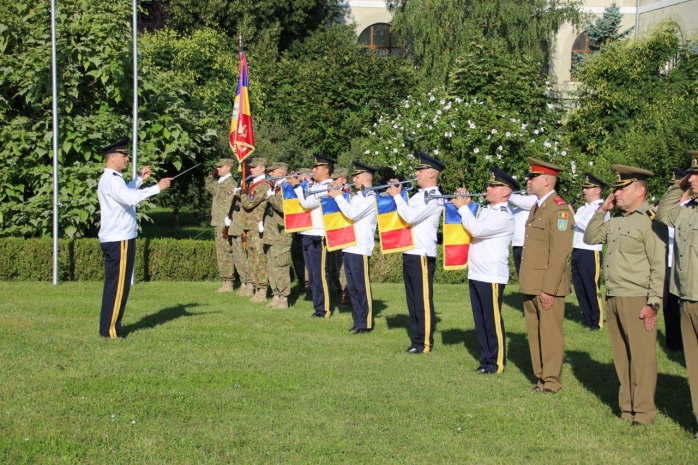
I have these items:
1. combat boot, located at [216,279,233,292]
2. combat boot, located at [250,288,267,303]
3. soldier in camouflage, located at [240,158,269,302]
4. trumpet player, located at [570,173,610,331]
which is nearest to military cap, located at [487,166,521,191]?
trumpet player, located at [570,173,610,331]

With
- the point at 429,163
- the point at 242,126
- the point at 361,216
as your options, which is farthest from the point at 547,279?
the point at 242,126

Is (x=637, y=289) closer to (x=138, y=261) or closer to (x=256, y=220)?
(x=256, y=220)

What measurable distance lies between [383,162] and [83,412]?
1549cm

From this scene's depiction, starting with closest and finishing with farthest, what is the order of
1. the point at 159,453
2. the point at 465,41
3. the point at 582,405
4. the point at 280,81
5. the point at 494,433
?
the point at 159,453 < the point at 494,433 < the point at 582,405 < the point at 280,81 < the point at 465,41

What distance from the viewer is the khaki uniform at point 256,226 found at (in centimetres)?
1393

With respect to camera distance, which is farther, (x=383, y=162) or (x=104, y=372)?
(x=383, y=162)

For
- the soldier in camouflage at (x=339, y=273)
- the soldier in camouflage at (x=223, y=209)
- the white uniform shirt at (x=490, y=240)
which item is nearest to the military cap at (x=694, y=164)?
the white uniform shirt at (x=490, y=240)

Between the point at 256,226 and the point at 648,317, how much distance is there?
8.08 meters

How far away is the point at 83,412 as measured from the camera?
739 centimetres

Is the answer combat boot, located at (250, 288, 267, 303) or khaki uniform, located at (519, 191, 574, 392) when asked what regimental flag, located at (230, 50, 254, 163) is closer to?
combat boot, located at (250, 288, 267, 303)

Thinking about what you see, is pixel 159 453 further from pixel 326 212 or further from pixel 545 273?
pixel 326 212

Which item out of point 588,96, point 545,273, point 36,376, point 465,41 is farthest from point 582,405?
point 465,41

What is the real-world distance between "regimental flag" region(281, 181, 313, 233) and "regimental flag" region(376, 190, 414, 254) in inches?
103

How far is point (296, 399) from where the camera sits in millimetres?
8016
